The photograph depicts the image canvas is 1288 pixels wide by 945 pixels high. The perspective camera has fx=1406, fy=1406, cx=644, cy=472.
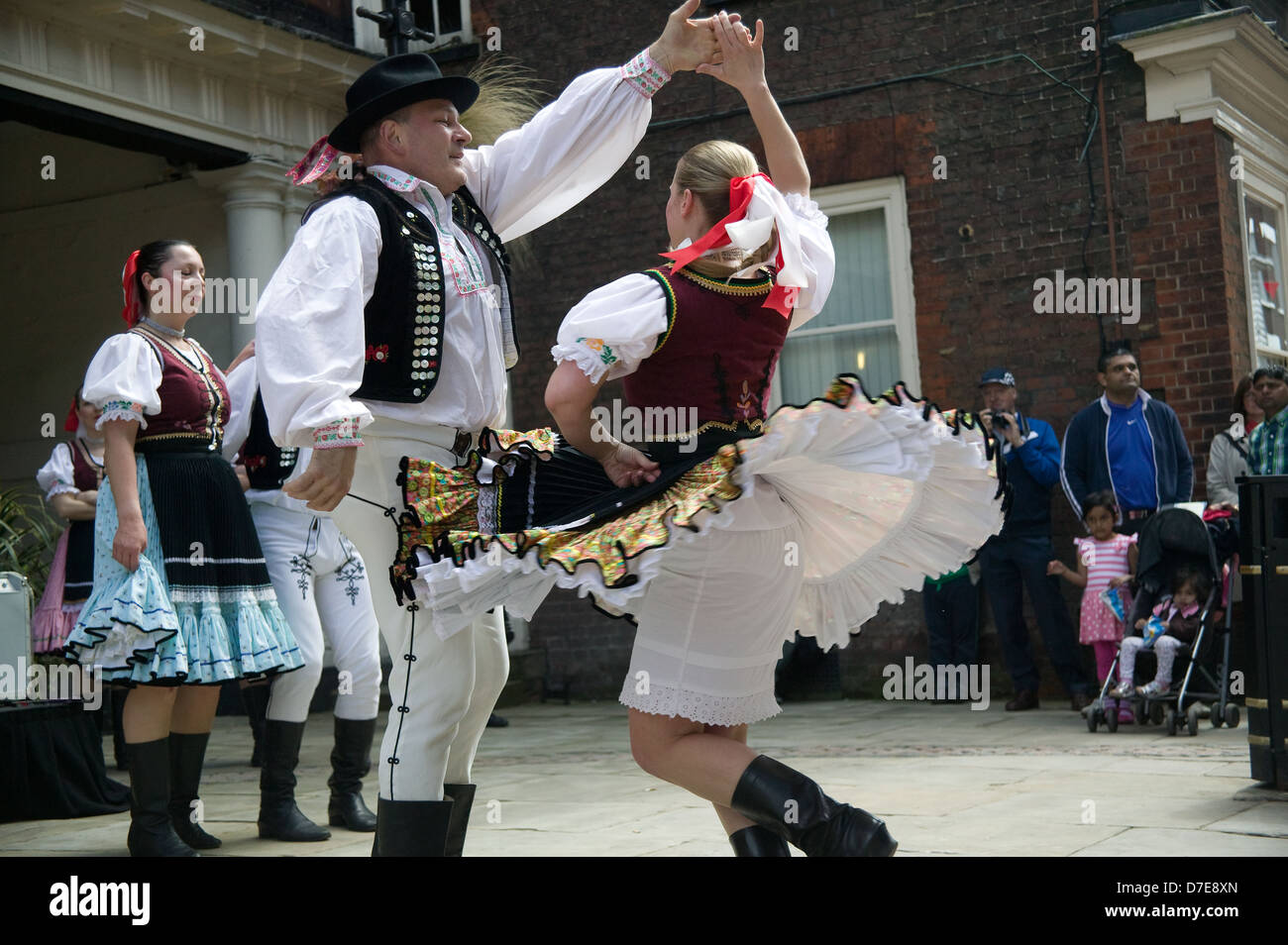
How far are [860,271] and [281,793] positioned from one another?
6.36 meters

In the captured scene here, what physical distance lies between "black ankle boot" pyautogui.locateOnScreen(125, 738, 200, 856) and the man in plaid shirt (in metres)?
5.31

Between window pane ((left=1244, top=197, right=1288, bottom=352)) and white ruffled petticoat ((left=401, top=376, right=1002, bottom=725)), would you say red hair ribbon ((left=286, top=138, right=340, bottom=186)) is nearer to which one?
white ruffled petticoat ((left=401, top=376, right=1002, bottom=725))

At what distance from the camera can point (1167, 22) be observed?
863cm

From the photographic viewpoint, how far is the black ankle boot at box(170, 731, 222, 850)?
468cm

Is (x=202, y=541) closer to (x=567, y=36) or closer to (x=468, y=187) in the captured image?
(x=468, y=187)

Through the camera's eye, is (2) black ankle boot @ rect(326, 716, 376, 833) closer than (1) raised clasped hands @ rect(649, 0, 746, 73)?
No

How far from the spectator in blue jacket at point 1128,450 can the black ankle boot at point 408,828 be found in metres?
5.91

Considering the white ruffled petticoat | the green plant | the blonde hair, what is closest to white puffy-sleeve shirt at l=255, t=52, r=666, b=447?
the white ruffled petticoat

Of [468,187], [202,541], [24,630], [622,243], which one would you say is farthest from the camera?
[622,243]

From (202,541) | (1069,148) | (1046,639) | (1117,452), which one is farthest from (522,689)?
(202,541)

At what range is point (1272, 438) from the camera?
23.9 ft

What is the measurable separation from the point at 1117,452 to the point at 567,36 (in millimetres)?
5300

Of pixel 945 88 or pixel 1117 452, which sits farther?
pixel 945 88
